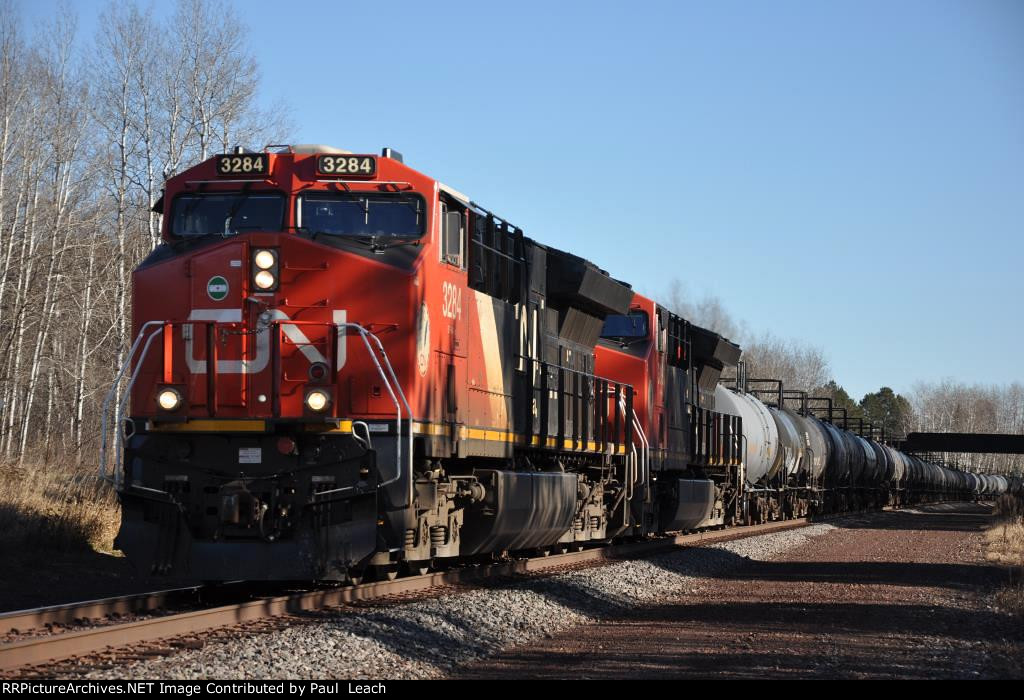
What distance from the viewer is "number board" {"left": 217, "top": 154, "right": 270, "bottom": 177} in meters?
11.2

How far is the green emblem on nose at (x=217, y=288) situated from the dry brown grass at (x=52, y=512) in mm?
5602

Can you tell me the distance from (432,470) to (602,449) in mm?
6493

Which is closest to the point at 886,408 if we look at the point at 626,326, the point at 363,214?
the point at 626,326

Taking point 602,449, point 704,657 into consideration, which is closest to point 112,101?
point 602,449

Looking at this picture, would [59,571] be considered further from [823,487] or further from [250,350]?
[823,487]

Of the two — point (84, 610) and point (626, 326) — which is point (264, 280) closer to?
point (84, 610)

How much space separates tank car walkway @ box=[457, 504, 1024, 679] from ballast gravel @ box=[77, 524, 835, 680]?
347 millimetres

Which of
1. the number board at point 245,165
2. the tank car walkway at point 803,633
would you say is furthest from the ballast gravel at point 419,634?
the number board at point 245,165

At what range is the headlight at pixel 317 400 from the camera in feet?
34.1

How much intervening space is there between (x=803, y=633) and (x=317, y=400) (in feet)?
15.2

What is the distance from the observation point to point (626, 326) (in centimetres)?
2042

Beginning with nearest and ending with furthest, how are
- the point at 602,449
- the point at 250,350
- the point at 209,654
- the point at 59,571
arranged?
the point at 209,654
the point at 250,350
the point at 59,571
the point at 602,449

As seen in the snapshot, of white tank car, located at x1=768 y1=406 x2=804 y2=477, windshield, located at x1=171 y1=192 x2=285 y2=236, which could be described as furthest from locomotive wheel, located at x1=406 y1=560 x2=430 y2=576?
white tank car, located at x1=768 y1=406 x2=804 y2=477

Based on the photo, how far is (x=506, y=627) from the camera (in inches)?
402
